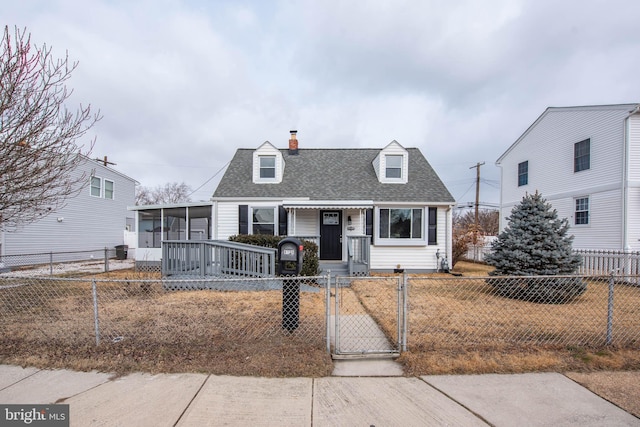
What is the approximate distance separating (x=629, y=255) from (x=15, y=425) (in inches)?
549

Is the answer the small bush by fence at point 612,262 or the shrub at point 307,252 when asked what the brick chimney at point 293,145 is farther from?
the small bush by fence at point 612,262

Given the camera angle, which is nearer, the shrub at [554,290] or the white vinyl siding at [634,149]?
the shrub at [554,290]

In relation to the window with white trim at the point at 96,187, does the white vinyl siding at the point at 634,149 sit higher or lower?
higher

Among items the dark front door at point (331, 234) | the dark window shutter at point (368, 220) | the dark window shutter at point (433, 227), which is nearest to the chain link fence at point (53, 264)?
the dark front door at point (331, 234)

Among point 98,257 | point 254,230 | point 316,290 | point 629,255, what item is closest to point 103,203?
point 98,257

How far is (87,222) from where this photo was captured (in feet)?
54.4

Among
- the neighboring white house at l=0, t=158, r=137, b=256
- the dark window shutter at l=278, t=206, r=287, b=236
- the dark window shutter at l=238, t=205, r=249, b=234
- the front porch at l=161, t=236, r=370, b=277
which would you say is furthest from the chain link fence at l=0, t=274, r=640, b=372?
the neighboring white house at l=0, t=158, r=137, b=256

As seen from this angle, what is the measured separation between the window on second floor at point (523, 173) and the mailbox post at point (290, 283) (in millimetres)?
16528

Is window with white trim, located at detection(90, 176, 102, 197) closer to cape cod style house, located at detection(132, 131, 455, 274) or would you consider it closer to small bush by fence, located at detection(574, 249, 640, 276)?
cape cod style house, located at detection(132, 131, 455, 274)

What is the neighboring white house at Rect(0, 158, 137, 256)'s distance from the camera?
44.8ft

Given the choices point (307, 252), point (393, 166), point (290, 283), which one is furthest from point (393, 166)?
point (290, 283)

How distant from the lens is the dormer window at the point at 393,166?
12.4 meters

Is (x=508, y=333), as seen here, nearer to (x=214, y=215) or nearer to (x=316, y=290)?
(x=316, y=290)

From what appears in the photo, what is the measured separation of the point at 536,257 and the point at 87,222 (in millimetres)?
20656
